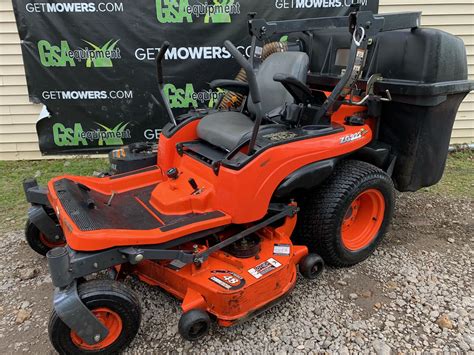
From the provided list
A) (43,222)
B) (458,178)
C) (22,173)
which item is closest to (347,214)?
(43,222)

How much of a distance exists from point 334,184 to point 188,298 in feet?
3.98

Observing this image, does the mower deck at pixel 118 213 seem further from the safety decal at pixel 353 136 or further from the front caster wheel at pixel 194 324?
the safety decal at pixel 353 136

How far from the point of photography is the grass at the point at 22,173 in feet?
12.9

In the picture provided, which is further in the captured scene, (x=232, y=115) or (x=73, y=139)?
(x=73, y=139)

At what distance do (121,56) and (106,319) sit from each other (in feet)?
11.7

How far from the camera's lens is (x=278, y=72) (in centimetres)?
321

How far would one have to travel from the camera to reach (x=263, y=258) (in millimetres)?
2486

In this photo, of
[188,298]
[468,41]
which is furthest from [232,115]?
[468,41]

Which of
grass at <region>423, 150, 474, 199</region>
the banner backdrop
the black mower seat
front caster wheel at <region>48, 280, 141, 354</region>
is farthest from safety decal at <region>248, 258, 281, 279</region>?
the banner backdrop

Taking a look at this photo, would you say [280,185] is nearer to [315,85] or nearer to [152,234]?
[152,234]

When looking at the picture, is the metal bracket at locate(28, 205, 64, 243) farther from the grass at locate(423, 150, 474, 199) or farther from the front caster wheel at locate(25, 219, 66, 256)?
the grass at locate(423, 150, 474, 199)

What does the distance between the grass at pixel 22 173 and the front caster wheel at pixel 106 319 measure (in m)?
2.00

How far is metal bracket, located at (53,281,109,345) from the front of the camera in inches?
78.1

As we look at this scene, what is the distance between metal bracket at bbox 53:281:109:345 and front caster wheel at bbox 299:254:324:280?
1.24 meters
